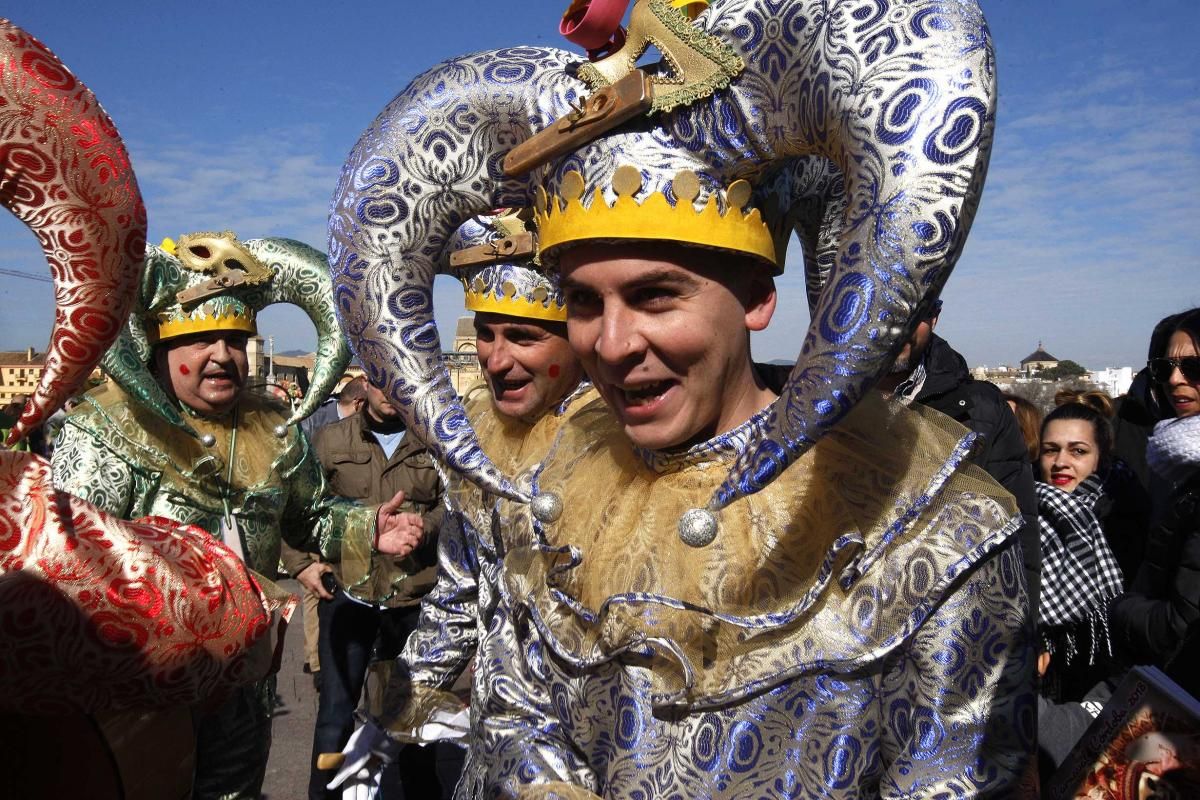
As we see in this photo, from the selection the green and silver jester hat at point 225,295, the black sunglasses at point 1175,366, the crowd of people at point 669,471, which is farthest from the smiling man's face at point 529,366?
the black sunglasses at point 1175,366

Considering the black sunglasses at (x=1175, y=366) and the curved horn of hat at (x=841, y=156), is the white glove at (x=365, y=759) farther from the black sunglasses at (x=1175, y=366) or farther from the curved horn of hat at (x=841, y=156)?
the black sunglasses at (x=1175, y=366)

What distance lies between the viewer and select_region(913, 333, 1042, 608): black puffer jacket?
3.33 metres

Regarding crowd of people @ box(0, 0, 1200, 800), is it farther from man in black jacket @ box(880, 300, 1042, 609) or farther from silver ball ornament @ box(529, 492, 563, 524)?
man in black jacket @ box(880, 300, 1042, 609)

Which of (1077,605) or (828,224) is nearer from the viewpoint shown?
(828,224)

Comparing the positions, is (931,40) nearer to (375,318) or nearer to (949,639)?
(949,639)

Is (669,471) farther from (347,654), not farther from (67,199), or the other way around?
(347,654)

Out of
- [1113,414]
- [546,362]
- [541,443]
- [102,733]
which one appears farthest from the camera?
[1113,414]

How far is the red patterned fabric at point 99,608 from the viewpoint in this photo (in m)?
1.50

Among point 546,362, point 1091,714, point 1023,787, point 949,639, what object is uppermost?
point 546,362

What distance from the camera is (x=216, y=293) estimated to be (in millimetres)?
3691

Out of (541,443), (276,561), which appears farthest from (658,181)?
(276,561)

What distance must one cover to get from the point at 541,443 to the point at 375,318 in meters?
0.96

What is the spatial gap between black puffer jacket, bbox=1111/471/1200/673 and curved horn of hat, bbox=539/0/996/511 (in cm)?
200

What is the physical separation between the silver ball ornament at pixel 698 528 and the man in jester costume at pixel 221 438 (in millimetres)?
2088
